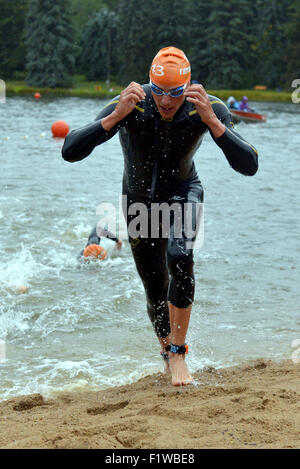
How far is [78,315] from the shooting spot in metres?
7.10

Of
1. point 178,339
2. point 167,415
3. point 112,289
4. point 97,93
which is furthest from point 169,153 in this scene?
point 97,93

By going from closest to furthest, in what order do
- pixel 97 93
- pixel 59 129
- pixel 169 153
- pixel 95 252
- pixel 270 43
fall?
pixel 169 153 < pixel 95 252 < pixel 59 129 < pixel 97 93 < pixel 270 43

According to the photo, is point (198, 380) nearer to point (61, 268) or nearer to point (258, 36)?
point (61, 268)

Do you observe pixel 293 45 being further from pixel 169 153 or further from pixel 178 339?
pixel 178 339

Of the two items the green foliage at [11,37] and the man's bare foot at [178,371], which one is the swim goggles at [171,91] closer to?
the man's bare foot at [178,371]

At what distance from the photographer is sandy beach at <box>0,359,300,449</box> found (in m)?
3.13

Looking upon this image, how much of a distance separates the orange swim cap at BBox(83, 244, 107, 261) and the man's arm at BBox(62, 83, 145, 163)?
16.7ft

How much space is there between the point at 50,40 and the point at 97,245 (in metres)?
64.4

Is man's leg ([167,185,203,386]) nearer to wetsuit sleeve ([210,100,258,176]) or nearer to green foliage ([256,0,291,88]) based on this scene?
wetsuit sleeve ([210,100,258,176])

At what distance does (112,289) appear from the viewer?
8.16 metres

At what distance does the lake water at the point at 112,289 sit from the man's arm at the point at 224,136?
6.90 ft

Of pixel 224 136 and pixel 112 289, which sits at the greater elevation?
pixel 224 136

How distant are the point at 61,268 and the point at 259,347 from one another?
12.7ft

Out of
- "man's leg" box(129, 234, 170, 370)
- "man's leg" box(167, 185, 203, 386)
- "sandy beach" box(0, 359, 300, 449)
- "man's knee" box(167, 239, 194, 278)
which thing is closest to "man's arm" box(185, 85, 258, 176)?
"man's leg" box(167, 185, 203, 386)
